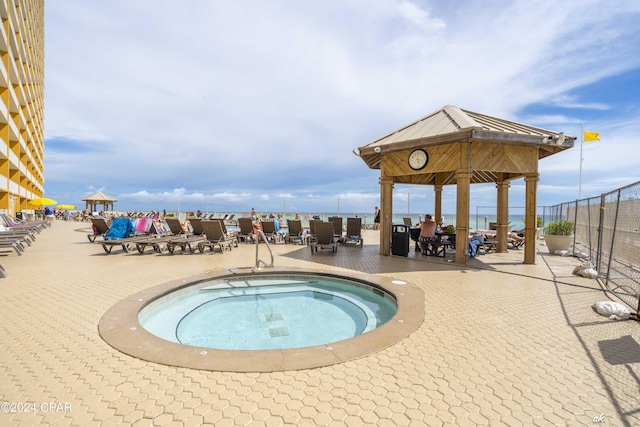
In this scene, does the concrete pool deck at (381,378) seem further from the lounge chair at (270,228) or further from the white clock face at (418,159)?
the lounge chair at (270,228)

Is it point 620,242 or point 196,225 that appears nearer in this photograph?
point 620,242

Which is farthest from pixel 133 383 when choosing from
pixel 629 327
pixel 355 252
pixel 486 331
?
pixel 355 252

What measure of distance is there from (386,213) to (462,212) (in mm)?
2389

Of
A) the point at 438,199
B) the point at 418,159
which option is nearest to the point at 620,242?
the point at 418,159

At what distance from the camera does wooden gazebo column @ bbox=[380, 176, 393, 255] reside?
9836mm

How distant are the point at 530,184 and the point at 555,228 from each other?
364 centimetres

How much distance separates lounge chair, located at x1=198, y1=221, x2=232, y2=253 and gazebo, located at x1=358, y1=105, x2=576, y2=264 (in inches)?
212

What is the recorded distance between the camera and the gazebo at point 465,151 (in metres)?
7.86

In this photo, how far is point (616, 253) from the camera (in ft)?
25.9

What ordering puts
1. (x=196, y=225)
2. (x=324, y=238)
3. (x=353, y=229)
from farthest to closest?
1. (x=353, y=229)
2. (x=196, y=225)
3. (x=324, y=238)

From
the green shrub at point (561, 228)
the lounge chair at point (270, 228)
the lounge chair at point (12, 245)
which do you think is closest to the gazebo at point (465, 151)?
the green shrub at point (561, 228)

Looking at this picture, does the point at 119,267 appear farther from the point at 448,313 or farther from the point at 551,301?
the point at 551,301

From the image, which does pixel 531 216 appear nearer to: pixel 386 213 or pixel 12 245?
pixel 386 213

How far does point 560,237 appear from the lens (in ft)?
34.1
